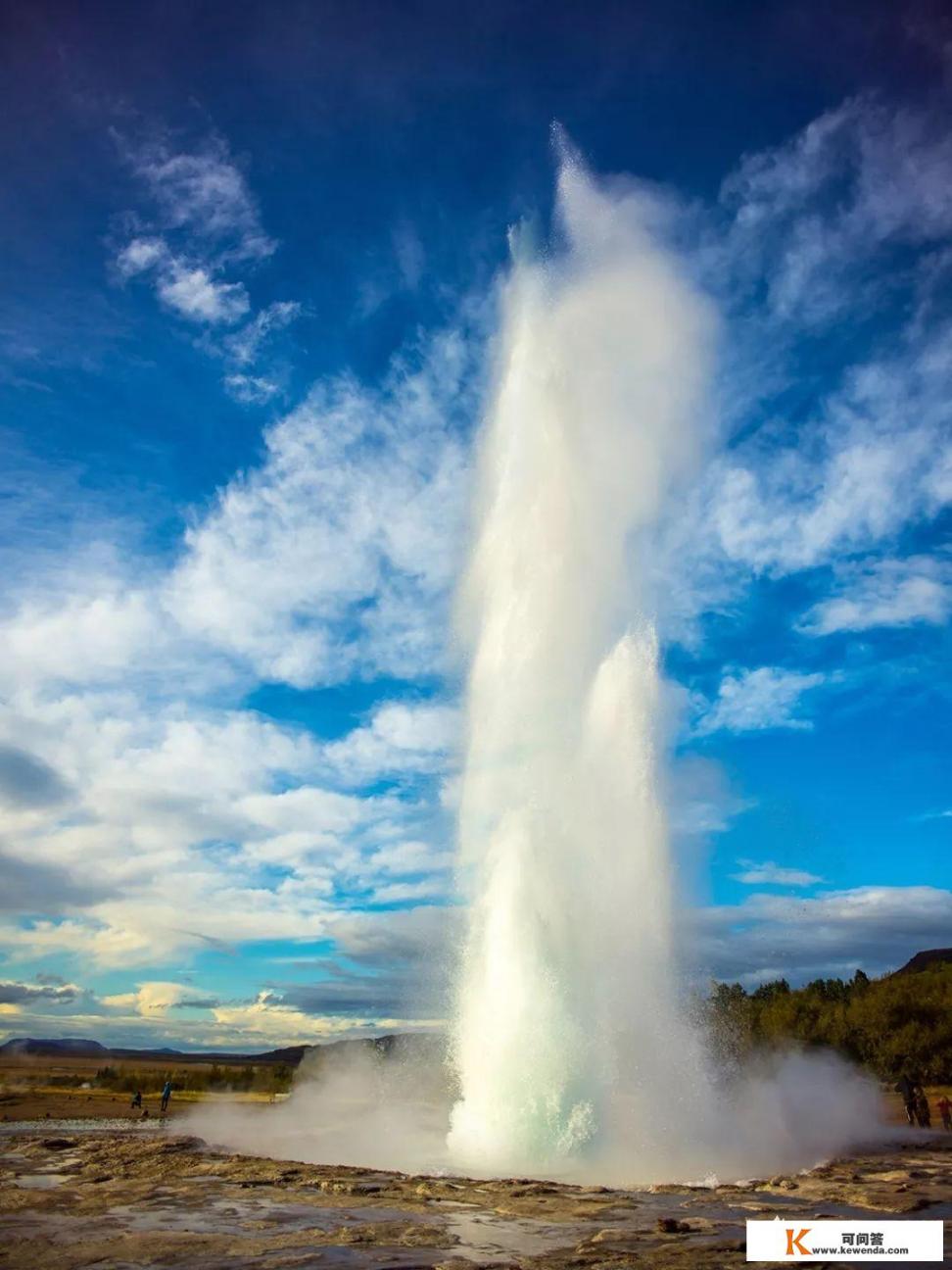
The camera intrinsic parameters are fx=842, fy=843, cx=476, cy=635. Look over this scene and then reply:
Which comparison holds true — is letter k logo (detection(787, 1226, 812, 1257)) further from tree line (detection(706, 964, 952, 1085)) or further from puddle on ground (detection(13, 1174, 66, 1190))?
tree line (detection(706, 964, 952, 1085))

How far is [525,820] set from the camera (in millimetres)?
26375

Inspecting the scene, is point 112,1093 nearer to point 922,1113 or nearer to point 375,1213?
point 922,1113

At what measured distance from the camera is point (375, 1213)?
1570cm

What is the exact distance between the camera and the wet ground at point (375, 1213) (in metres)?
12.2

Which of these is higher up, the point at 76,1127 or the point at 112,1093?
the point at 76,1127

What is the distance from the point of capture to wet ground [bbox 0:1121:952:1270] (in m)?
12.2

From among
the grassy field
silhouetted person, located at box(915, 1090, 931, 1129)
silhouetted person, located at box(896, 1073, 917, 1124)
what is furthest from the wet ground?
the grassy field

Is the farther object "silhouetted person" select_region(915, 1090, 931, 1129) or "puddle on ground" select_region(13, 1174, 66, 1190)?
"silhouetted person" select_region(915, 1090, 931, 1129)

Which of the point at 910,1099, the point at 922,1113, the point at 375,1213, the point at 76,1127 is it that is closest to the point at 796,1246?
the point at 375,1213

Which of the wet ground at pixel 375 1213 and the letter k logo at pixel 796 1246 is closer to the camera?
the wet ground at pixel 375 1213

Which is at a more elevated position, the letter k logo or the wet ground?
the letter k logo

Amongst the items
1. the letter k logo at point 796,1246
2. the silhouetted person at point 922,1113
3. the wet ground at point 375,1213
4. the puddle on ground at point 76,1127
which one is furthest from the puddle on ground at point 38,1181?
the silhouetted person at point 922,1113

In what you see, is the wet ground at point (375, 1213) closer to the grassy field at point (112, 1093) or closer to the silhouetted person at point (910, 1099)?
the silhouetted person at point (910, 1099)

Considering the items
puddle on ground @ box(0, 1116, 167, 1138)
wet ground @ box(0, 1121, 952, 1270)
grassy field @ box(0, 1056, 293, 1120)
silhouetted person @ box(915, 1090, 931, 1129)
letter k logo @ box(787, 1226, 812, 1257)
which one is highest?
letter k logo @ box(787, 1226, 812, 1257)
